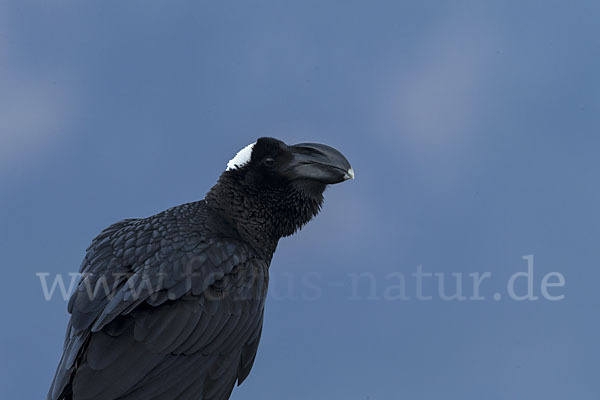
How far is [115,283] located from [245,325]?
1222 millimetres

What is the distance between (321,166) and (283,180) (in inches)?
16.0

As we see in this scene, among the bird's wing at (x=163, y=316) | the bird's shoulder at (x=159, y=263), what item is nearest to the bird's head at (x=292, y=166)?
the bird's shoulder at (x=159, y=263)

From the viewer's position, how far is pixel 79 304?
683 centimetres

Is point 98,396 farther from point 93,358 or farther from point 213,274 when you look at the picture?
point 213,274

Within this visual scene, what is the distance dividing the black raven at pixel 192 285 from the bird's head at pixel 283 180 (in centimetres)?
1

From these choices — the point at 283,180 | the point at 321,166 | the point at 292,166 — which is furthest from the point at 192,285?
the point at 321,166

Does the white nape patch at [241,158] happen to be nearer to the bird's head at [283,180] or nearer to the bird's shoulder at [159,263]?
the bird's head at [283,180]

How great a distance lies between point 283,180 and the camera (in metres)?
7.73

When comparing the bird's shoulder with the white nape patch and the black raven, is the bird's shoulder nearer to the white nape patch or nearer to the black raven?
the black raven

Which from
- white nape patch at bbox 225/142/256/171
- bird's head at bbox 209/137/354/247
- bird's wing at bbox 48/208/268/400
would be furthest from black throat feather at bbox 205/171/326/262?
bird's wing at bbox 48/208/268/400

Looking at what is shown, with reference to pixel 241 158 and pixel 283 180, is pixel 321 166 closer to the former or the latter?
pixel 283 180

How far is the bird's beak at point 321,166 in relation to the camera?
7.59 metres

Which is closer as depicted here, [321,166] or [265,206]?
[321,166]

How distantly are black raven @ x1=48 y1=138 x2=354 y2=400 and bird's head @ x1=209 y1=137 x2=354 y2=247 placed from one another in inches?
0.4
